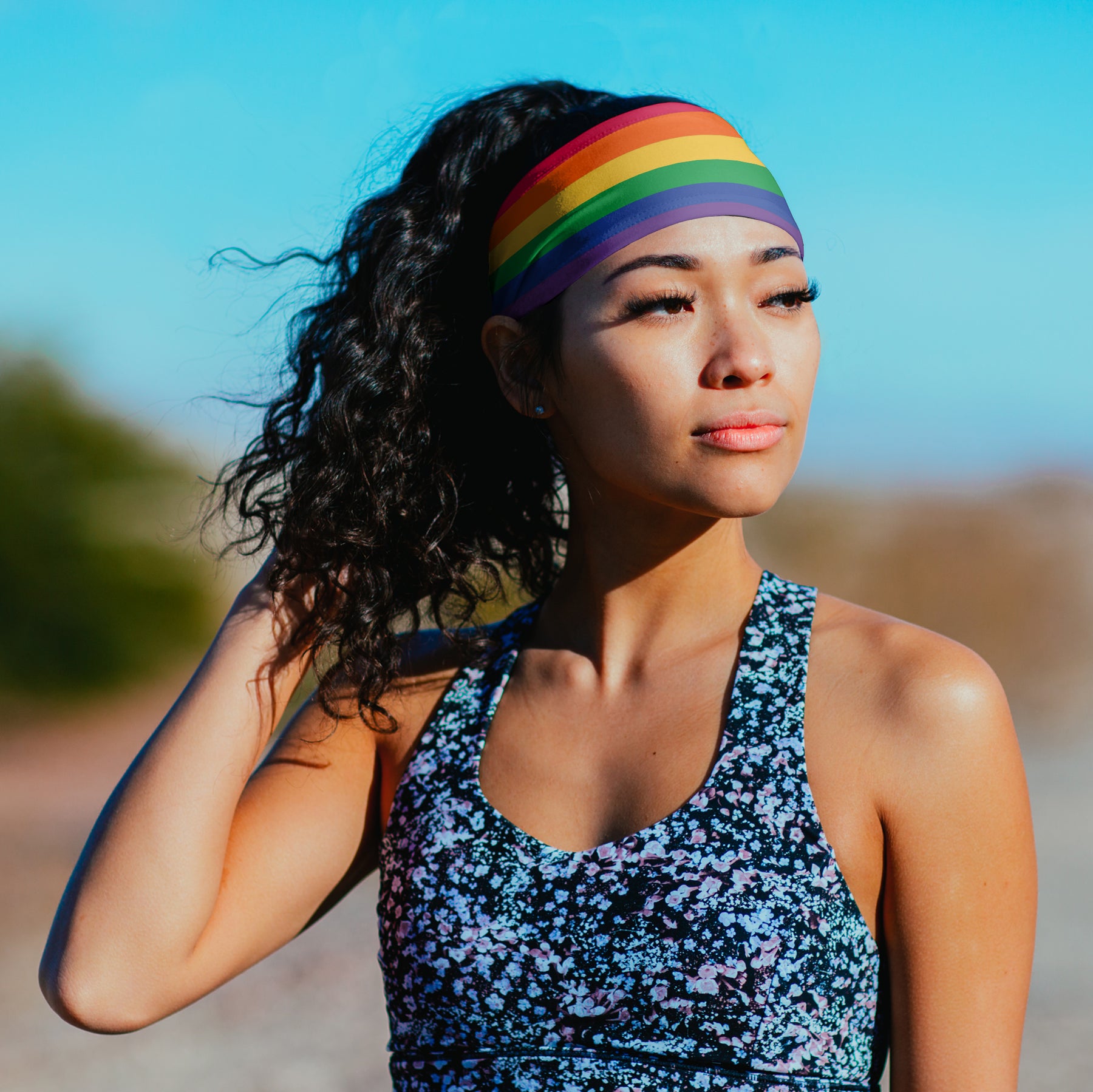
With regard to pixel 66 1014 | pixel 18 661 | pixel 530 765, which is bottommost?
pixel 66 1014

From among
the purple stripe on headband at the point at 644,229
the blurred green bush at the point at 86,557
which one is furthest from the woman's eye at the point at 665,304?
the blurred green bush at the point at 86,557

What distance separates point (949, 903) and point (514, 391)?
1.08 m

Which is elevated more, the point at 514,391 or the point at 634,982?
the point at 514,391

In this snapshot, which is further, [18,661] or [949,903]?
[18,661]

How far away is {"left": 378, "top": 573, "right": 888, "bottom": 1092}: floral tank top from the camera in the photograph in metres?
1.63

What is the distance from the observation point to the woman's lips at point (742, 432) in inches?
68.9

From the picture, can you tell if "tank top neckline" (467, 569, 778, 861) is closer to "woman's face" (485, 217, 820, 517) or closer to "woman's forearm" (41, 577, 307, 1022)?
"woman's face" (485, 217, 820, 517)

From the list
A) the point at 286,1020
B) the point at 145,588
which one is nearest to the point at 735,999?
the point at 286,1020

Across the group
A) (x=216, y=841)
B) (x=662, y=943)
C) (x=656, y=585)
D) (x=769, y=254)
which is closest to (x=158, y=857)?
(x=216, y=841)

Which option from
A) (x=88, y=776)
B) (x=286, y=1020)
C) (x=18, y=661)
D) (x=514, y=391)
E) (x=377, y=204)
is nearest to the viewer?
(x=514, y=391)

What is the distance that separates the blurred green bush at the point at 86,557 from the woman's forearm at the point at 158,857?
8.64 metres

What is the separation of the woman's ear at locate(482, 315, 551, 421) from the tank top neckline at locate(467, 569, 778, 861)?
412 mm

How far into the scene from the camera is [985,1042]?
158 centimetres

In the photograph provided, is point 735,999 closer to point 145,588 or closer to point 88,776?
point 88,776
